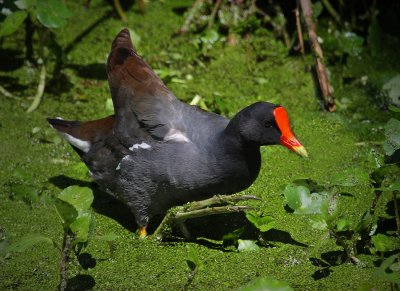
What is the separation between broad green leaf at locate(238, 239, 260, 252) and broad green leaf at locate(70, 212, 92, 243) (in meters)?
0.73

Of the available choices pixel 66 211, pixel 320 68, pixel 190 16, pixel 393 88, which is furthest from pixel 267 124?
pixel 190 16

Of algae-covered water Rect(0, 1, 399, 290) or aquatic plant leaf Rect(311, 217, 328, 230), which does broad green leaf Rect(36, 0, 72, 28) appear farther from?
aquatic plant leaf Rect(311, 217, 328, 230)

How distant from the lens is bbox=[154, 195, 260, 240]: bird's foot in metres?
2.89

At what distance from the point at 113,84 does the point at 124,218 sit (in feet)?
2.09

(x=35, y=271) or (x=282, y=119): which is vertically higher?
(x=282, y=119)

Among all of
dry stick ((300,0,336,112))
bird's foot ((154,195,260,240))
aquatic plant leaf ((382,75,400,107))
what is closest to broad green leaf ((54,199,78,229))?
bird's foot ((154,195,260,240))

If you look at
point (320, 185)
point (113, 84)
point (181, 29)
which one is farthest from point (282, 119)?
point (181, 29)

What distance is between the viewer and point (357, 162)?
361 centimetres

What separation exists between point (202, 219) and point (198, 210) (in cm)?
32

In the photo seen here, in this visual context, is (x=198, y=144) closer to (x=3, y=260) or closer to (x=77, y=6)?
→ (x=3, y=260)

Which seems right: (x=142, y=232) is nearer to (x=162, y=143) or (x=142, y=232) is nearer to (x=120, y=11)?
(x=162, y=143)

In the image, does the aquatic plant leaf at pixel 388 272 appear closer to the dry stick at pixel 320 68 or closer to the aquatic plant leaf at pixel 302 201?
the aquatic plant leaf at pixel 302 201

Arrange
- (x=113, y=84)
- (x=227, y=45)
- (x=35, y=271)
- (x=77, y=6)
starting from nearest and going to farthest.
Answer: (x=35, y=271)
(x=113, y=84)
(x=227, y=45)
(x=77, y=6)

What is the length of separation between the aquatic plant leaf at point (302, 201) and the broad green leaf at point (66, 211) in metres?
0.84
